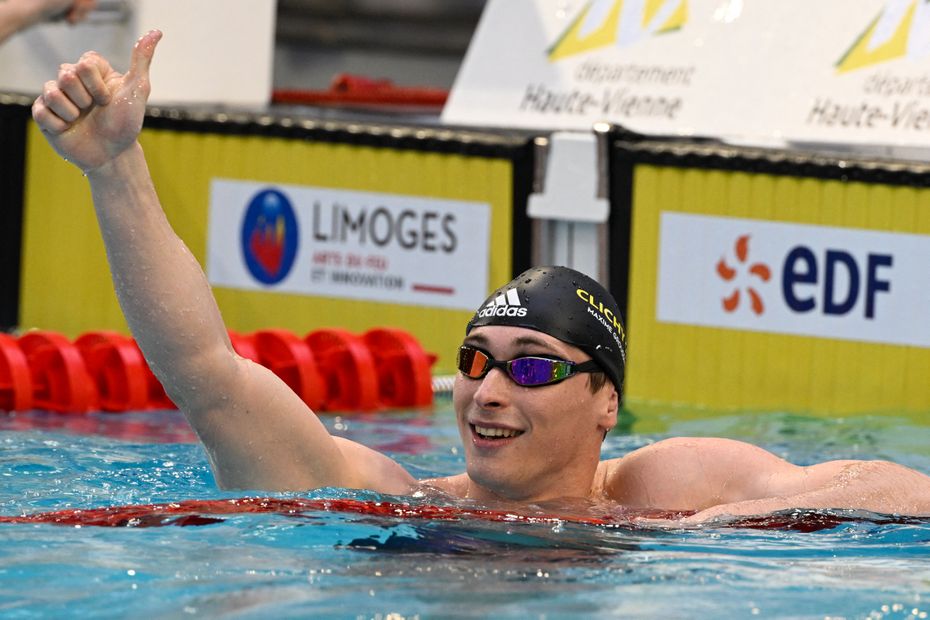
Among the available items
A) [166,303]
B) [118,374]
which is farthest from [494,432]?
[118,374]

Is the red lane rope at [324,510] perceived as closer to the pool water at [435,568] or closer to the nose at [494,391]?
the pool water at [435,568]

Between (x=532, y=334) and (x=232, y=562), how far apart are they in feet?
2.46

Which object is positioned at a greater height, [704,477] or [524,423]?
→ [524,423]

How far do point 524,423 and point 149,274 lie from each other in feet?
2.73

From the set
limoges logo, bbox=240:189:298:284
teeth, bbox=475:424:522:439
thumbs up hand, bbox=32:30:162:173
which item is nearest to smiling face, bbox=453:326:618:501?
teeth, bbox=475:424:522:439

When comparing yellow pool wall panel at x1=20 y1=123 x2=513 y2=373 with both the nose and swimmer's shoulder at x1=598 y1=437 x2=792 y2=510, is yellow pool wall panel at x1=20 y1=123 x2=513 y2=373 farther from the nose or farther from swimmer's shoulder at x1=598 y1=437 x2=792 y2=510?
the nose

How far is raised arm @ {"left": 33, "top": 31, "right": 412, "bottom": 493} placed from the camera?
8.73 feet

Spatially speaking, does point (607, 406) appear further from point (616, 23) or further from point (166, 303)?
point (616, 23)

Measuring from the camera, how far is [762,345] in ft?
18.8

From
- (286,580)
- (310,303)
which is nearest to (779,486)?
(286,580)

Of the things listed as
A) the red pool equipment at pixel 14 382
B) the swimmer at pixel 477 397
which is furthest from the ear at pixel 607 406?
the red pool equipment at pixel 14 382

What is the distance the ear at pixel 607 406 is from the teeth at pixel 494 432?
0.75ft

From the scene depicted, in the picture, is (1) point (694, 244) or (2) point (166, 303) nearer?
(2) point (166, 303)

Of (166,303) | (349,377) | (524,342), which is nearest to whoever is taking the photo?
(166,303)
